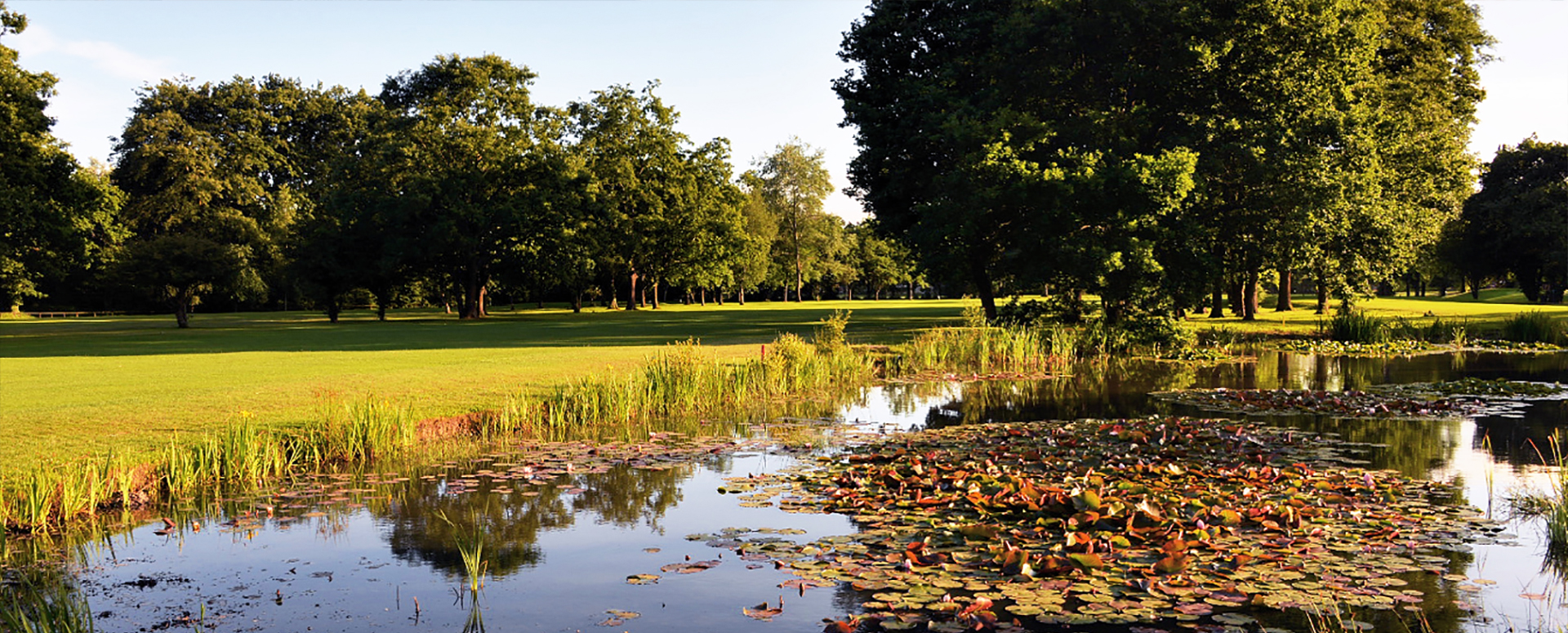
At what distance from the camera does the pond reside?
20.9 ft

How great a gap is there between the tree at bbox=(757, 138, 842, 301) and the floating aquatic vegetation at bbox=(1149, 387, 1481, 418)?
7429cm

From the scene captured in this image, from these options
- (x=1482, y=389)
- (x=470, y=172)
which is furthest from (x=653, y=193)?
(x=1482, y=389)

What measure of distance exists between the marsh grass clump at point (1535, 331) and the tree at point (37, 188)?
172ft

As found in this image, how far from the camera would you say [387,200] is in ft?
175

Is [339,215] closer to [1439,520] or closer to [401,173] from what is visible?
[401,173]

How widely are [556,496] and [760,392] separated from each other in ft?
29.2

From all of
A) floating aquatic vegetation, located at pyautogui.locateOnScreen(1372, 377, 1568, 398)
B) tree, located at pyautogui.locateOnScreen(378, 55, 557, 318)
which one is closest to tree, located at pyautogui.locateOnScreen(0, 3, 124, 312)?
tree, located at pyautogui.locateOnScreen(378, 55, 557, 318)

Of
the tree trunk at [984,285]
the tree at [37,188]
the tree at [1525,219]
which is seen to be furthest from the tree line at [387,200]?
the tree at [1525,219]

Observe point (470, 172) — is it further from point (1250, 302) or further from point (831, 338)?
point (1250, 302)

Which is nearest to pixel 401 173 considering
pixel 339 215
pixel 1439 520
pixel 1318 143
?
pixel 339 215

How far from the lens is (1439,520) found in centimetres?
837

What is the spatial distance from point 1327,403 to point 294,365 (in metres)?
21.7

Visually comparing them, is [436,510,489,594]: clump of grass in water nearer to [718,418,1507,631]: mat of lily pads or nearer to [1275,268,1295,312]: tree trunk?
[718,418,1507,631]: mat of lily pads

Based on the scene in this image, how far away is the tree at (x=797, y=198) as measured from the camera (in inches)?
3625
